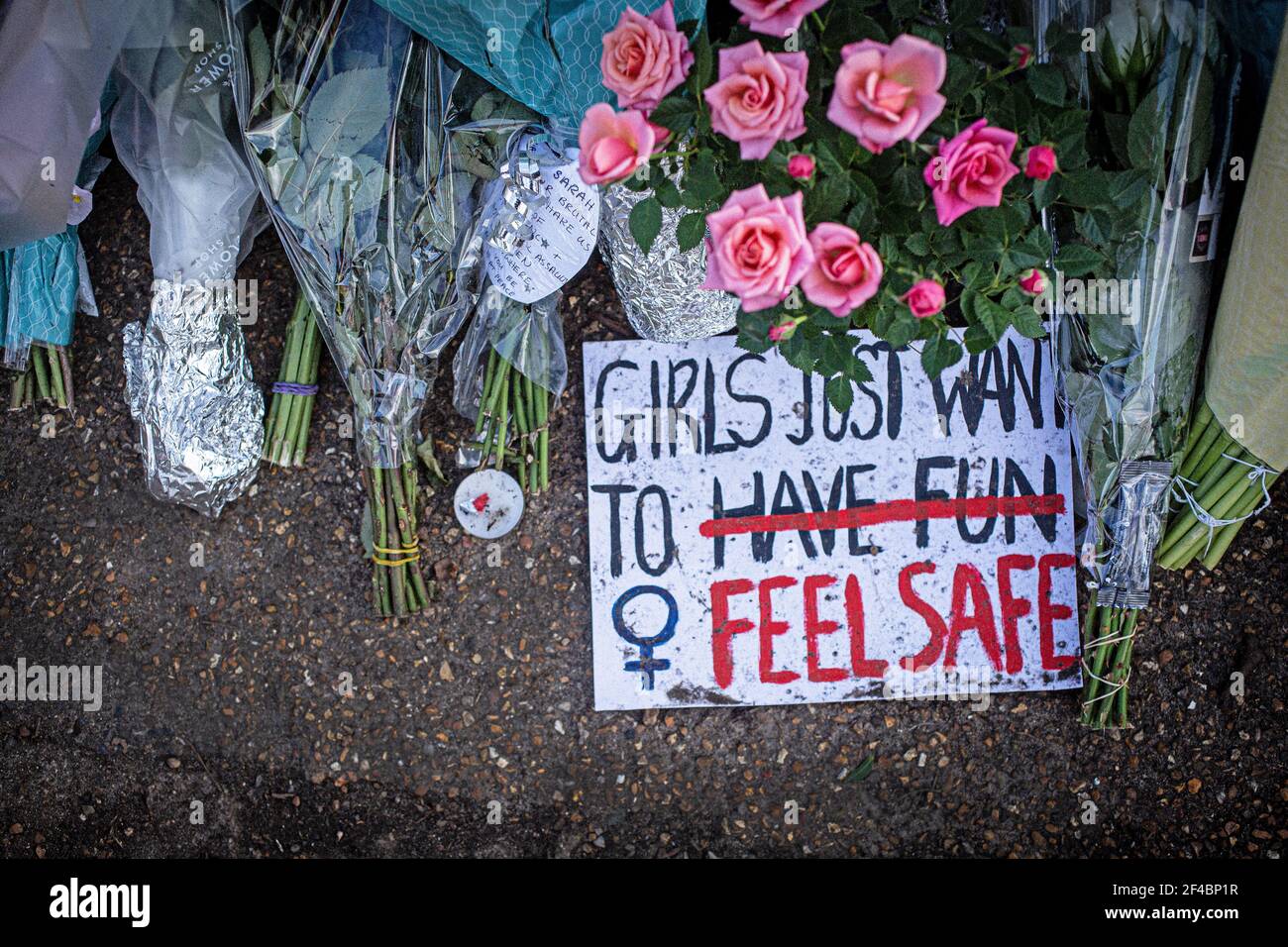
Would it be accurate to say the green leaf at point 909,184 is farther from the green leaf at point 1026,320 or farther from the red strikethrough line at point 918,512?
the red strikethrough line at point 918,512

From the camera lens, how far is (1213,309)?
1.54m

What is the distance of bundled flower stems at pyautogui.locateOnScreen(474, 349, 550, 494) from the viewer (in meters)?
1.68

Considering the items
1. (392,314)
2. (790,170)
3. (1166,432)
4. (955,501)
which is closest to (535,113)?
(392,314)

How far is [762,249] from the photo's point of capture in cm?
84

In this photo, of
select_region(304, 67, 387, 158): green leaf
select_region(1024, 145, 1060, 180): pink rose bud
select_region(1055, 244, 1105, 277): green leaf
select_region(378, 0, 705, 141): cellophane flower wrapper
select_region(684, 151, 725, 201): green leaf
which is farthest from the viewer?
select_region(304, 67, 387, 158): green leaf

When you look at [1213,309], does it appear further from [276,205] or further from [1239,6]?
[276,205]

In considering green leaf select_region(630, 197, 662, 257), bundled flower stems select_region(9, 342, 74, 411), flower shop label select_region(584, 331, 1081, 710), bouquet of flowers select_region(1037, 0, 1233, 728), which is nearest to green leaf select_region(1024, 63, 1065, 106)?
bouquet of flowers select_region(1037, 0, 1233, 728)

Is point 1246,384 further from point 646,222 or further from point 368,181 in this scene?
point 368,181

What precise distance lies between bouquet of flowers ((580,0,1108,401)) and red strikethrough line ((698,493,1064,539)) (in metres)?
0.57

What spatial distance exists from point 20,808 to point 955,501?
6.48ft

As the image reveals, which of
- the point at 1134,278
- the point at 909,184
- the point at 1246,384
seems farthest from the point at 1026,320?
the point at 1246,384

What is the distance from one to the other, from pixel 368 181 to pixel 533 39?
37 cm

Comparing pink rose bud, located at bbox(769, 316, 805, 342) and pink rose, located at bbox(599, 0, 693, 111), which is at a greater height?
pink rose, located at bbox(599, 0, 693, 111)

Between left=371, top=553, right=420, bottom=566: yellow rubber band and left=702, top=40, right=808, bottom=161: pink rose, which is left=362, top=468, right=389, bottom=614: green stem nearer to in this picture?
left=371, top=553, right=420, bottom=566: yellow rubber band
